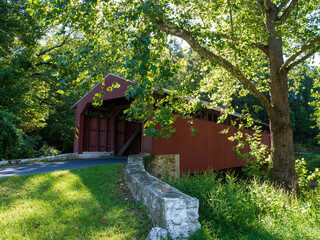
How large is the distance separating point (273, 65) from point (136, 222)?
6026 mm

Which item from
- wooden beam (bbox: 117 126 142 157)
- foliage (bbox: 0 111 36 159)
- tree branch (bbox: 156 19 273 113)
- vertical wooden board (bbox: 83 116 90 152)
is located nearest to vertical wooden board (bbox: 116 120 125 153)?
wooden beam (bbox: 117 126 142 157)

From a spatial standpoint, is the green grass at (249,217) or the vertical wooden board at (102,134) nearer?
the green grass at (249,217)

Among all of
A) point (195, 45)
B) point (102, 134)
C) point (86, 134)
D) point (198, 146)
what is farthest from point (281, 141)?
point (86, 134)

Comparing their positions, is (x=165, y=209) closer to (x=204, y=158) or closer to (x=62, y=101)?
(x=204, y=158)

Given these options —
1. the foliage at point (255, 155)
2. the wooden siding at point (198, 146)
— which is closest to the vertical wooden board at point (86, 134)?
the wooden siding at point (198, 146)

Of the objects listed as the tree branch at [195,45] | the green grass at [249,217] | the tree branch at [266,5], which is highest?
the tree branch at [266,5]

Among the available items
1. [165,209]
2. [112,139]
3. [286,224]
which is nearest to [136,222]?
[165,209]

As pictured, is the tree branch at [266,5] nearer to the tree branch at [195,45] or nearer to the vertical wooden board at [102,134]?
the tree branch at [195,45]

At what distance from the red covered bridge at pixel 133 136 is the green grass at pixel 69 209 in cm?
345

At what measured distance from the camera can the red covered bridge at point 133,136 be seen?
9.40 metres

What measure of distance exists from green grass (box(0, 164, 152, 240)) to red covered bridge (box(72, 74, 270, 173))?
136 inches

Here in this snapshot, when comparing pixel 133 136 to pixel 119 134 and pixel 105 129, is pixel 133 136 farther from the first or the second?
pixel 105 129

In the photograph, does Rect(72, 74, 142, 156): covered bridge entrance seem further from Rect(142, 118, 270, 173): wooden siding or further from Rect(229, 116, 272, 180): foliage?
Rect(229, 116, 272, 180): foliage

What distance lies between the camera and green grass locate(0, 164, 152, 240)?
3404 mm
